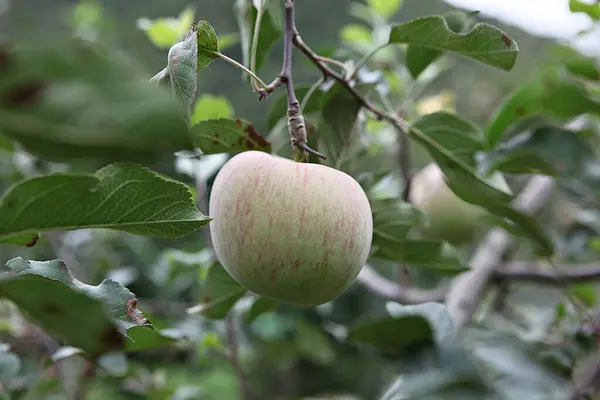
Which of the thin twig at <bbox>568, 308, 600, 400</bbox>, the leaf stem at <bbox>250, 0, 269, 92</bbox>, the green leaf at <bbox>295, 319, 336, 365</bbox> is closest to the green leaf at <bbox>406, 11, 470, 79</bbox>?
the leaf stem at <bbox>250, 0, 269, 92</bbox>

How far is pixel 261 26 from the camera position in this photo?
688 millimetres

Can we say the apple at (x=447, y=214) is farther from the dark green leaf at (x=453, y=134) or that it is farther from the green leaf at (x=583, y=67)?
the dark green leaf at (x=453, y=134)

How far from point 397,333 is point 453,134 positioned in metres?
0.25

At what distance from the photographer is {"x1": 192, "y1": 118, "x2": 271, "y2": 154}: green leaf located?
1.86 ft

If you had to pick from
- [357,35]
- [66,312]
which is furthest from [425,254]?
[357,35]

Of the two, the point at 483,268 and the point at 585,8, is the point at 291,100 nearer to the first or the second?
the point at 585,8

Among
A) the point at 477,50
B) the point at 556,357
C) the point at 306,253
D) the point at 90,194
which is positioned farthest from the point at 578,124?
the point at 90,194

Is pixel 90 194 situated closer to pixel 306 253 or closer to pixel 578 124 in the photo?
pixel 306 253

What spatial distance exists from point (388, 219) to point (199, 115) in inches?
16.7

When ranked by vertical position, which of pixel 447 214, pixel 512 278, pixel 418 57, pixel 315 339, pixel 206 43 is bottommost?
pixel 315 339

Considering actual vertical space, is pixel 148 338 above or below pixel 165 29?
below

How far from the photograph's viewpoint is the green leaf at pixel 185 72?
1.48 ft

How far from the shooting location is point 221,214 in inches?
20.0

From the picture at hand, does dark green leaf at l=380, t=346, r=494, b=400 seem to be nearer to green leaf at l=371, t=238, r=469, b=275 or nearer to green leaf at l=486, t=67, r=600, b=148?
green leaf at l=371, t=238, r=469, b=275
